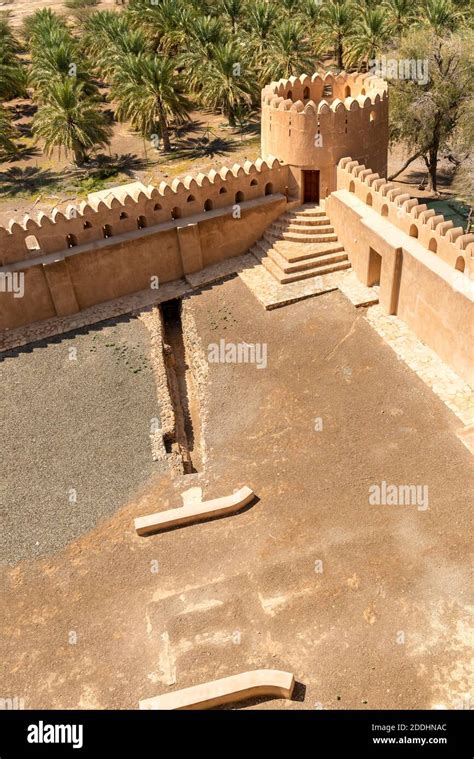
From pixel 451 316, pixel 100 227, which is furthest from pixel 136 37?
pixel 451 316

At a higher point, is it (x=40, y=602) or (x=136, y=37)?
(x=136, y=37)

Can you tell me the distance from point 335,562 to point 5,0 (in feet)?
387

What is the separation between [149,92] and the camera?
32.6 m

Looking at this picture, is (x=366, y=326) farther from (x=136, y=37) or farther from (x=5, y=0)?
(x=5, y=0)

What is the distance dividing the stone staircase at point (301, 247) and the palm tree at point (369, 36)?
18.1 m

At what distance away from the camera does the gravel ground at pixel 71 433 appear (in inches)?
555

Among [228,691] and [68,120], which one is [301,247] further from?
[68,120]

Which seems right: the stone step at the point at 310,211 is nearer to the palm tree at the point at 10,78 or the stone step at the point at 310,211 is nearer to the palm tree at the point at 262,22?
the palm tree at the point at 262,22

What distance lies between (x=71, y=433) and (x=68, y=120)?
22.7m

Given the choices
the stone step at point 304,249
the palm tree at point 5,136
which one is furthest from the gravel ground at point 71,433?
the palm tree at point 5,136

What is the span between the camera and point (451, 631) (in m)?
11.0

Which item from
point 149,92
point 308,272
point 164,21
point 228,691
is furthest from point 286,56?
point 228,691
